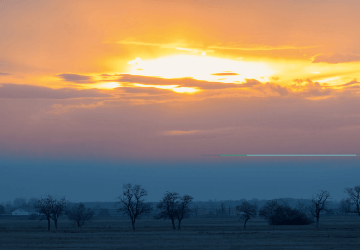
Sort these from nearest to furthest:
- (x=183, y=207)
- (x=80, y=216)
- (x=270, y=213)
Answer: (x=183, y=207), (x=270, y=213), (x=80, y=216)

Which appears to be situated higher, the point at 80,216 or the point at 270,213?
the point at 270,213

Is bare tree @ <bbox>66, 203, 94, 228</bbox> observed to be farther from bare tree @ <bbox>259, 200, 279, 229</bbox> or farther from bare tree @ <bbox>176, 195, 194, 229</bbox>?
bare tree @ <bbox>259, 200, 279, 229</bbox>

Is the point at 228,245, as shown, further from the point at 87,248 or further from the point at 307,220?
the point at 307,220

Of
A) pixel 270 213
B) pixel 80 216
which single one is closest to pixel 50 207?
pixel 80 216

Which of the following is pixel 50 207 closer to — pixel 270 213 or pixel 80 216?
pixel 80 216

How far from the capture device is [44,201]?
109750 millimetres

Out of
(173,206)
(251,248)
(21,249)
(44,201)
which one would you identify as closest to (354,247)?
(251,248)

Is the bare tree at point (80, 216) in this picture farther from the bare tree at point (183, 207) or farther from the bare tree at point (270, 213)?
the bare tree at point (270, 213)

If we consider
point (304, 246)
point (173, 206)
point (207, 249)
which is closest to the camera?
point (207, 249)

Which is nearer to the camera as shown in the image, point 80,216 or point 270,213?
point 270,213

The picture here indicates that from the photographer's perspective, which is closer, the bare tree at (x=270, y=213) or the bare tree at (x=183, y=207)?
the bare tree at (x=183, y=207)

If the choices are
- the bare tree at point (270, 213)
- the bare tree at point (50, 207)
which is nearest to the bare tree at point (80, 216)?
the bare tree at point (50, 207)

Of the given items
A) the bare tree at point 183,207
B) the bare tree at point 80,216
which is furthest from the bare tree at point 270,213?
the bare tree at point 80,216

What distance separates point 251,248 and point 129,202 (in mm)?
62145
